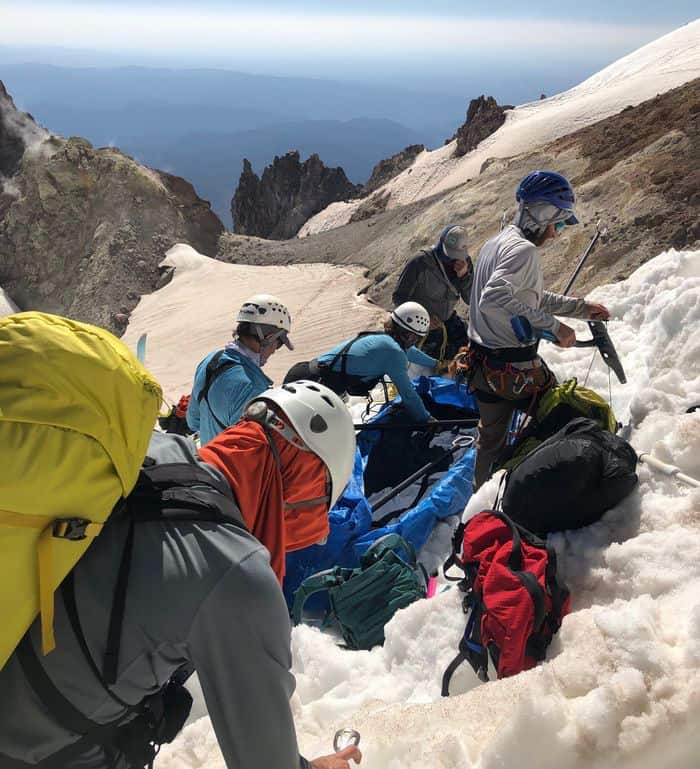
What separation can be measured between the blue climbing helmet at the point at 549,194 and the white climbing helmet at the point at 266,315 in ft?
6.41

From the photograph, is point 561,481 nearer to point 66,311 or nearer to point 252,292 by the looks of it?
point 252,292

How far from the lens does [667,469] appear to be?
10.6 feet

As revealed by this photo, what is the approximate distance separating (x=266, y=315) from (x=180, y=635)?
11.9 ft

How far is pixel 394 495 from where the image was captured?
5574mm

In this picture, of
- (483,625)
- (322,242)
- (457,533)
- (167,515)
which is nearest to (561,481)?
(457,533)

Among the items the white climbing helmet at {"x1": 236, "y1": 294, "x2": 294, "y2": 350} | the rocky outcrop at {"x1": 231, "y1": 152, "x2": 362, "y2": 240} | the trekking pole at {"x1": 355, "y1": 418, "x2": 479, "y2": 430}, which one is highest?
the white climbing helmet at {"x1": 236, "y1": 294, "x2": 294, "y2": 350}

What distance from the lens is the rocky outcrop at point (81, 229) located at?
23969mm

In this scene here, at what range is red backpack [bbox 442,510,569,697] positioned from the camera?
2.73m

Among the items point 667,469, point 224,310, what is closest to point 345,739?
point 667,469

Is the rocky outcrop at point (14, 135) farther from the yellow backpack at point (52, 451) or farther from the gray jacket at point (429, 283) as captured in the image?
the yellow backpack at point (52, 451)

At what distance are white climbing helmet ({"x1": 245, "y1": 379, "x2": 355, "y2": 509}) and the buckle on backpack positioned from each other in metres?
0.83

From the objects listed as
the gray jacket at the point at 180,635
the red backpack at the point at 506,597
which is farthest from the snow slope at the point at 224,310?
the gray jacket at the point at 180,635

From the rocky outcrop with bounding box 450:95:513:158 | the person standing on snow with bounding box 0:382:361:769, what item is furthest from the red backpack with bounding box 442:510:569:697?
the rocky outcrop with bounding box 450:95:513:158

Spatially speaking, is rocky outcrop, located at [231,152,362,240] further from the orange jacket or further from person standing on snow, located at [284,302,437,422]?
the orange jacket
